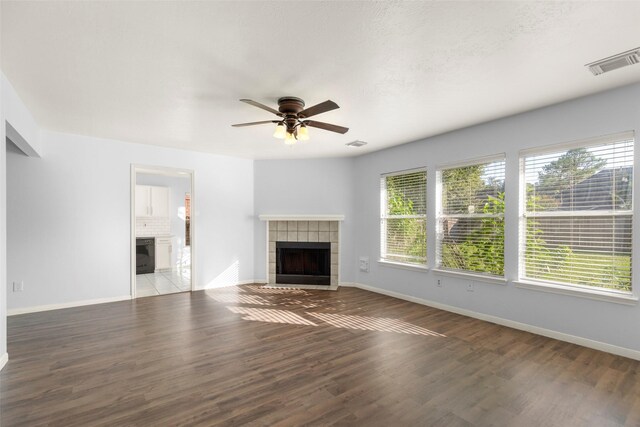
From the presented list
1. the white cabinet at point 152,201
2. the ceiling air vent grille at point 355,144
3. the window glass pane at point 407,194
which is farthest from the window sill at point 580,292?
the white cabinet at point 152,201

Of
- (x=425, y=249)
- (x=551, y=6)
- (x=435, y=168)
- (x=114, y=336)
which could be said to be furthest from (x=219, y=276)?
(x=551, y=6)

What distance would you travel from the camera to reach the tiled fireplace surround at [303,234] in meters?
5.93

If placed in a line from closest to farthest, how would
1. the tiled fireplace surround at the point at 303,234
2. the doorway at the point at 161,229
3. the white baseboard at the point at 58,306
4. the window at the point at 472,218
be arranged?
1. the window at the point at 472,218
2. the white baseboard at the point at 58,306
3. the tiled fireplace surround at the point at 303,234
4. the doorway at the point at 161,229

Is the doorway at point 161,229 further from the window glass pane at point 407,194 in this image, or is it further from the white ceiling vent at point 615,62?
the white ceiling vent at point 615,62

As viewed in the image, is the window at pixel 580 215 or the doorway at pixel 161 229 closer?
the window at pixel 580 215

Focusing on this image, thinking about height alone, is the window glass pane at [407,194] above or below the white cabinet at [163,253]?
above

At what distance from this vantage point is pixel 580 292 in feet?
10.1

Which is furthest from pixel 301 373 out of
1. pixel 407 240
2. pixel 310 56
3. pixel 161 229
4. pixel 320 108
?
pixel 161 229

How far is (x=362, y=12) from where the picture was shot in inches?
72.2

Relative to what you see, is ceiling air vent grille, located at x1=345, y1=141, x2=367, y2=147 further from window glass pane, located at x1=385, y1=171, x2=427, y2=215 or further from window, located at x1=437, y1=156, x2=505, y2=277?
window, located at x1=437, y1=156, x2=505, y2=277

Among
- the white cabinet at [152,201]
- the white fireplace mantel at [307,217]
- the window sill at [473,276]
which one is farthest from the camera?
the white cabinet at [152,201]

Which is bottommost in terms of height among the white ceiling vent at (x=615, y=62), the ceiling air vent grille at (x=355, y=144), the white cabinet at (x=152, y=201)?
the white cabinet at (x=152, y=201)

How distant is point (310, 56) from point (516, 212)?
2.93 meters

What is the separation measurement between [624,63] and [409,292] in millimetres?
3573
